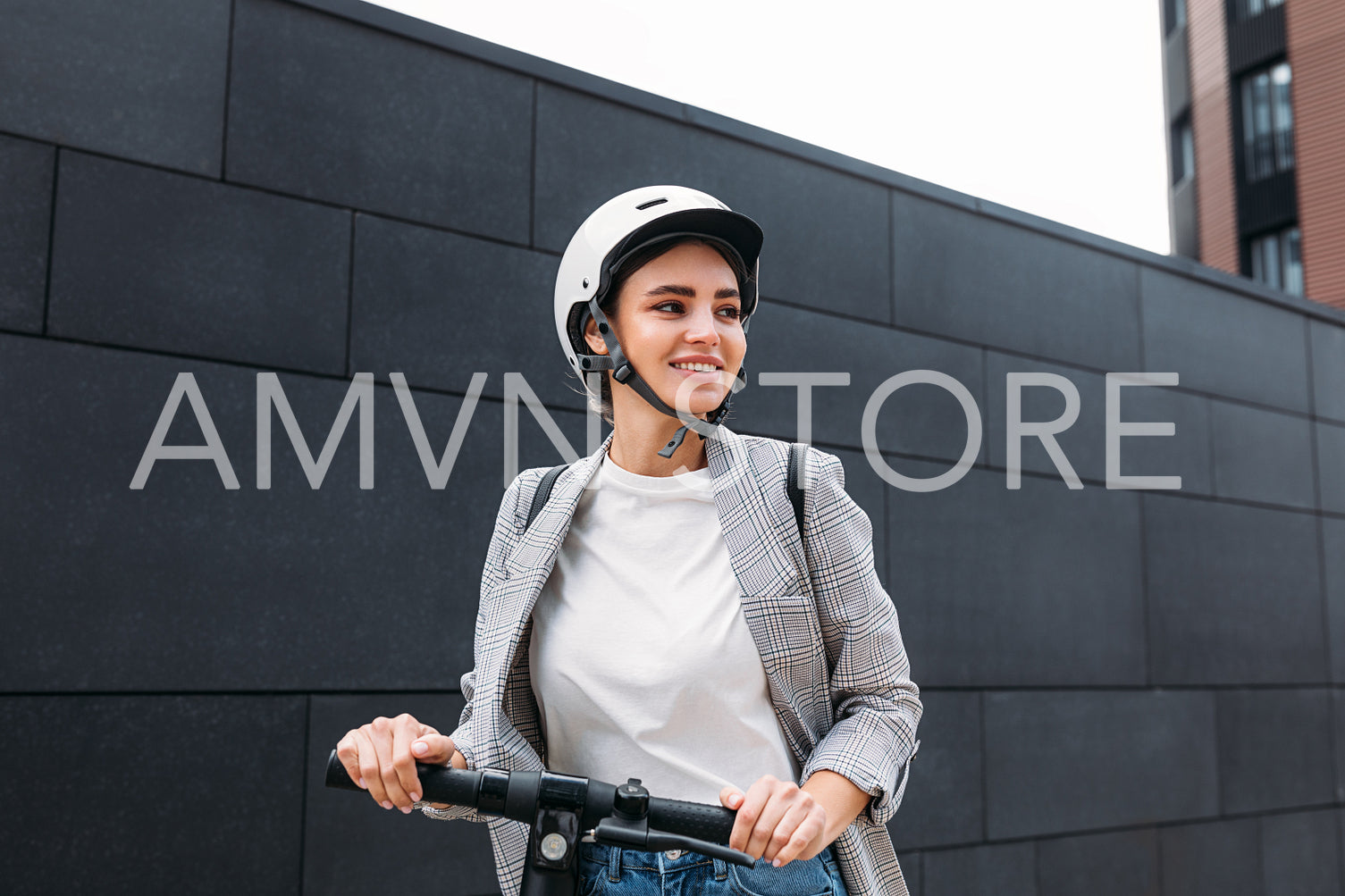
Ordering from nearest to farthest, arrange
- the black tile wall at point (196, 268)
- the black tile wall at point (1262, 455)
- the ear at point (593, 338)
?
the ear at point (593, 338)
the black tile wall at point (196, 268)
the black tile wall at point (1262, 455)

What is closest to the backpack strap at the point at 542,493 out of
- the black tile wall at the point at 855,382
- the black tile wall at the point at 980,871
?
the black tile wall at the point at 855,382

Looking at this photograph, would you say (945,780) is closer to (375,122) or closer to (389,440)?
(389,440)

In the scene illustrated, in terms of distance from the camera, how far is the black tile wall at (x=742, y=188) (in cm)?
508

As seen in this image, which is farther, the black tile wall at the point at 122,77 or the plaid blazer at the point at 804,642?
the black tile wall at the point at 122,77

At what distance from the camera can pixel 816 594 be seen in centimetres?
222

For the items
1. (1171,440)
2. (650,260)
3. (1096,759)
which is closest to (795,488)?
(650,260)

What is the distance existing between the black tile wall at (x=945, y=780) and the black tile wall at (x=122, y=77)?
404cm

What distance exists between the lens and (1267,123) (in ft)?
79.2

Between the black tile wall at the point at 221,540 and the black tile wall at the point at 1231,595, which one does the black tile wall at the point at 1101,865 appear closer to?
the black tile wall at the point at 1231,595

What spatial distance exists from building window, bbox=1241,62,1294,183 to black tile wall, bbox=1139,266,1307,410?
17.5 metres

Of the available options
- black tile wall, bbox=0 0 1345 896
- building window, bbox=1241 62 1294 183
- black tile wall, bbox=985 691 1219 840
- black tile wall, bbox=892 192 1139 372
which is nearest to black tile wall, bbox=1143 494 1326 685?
black tile wall, bbox=0 0 1345 896

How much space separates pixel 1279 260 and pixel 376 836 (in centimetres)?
2449

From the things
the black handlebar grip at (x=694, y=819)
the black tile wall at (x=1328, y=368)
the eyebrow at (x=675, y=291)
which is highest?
the black tile wall at (x=1328, y=368)

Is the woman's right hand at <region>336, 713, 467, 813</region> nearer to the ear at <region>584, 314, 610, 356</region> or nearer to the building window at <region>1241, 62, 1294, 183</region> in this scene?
the ear at <region>584, 314, 610, 356</region>
